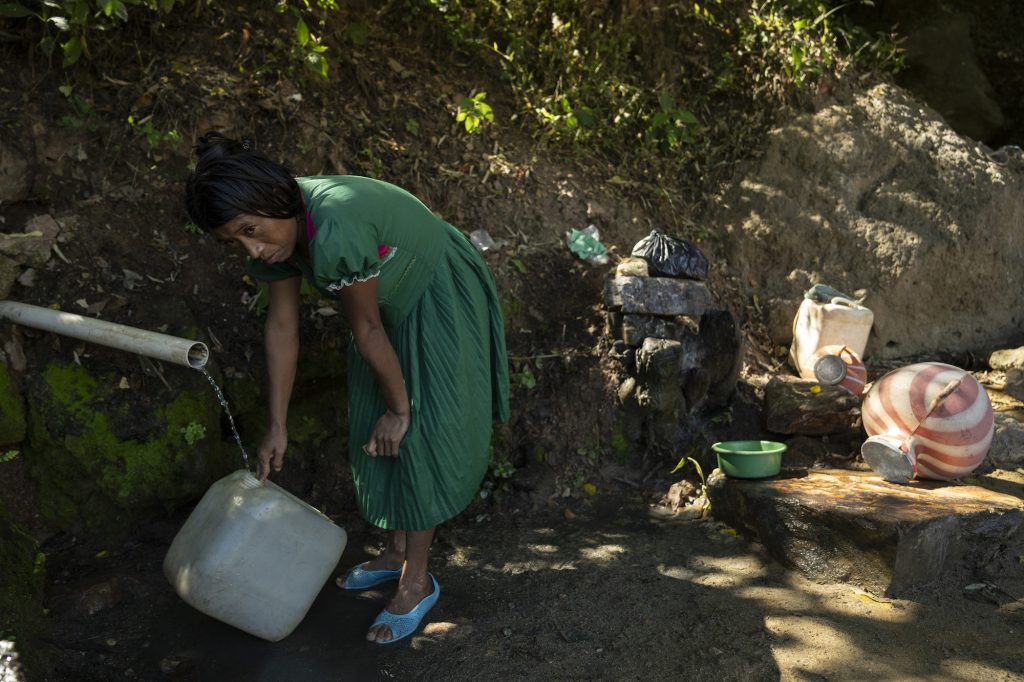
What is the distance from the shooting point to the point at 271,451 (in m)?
2.46

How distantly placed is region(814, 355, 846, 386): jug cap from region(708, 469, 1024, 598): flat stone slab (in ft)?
2.78

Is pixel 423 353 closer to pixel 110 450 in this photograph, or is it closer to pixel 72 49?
pixel 110 450

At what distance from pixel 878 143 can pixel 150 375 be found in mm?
4451

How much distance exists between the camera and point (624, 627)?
259 cm

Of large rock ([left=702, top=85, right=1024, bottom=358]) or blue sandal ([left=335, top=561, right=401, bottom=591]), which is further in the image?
large rock ([left=702, top=85, right=1024, bottom=358])

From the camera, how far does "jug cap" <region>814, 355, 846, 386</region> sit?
3799mm

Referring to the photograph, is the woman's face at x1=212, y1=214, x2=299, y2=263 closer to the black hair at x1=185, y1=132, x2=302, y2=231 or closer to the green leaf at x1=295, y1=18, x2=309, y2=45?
the black hair at x1=185, y1=132, x2=302, y2=231

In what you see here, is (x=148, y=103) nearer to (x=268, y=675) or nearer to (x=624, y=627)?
(x=268, y=675)

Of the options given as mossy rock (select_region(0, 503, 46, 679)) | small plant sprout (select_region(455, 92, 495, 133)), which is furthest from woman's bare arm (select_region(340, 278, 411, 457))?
small plant sprout (select_region(455, 92, 495, 133))

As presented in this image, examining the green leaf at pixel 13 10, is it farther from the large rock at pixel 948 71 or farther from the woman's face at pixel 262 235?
the large rock at pixel 948 71

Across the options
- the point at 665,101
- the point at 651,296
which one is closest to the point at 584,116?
the point at 665,101

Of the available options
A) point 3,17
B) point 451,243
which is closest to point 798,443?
point 451,243

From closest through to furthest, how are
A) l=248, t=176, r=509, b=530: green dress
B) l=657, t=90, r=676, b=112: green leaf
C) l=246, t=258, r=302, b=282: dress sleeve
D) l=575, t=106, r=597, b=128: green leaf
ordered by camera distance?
l=248, t=176, r=509, b=530: green dress < l=246, t=258, r=302, b=282: dress sleeve < l=575, t=106, r=597, b=128: green leaf < l=657, t=90, r=676, b=112: green leaf

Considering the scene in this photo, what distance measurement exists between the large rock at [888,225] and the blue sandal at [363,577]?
285 cm
